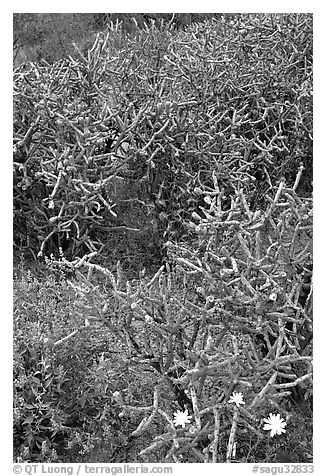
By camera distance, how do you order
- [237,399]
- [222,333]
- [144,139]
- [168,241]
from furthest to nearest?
[144,139] < [168,241] < [222,333] < [237,399]

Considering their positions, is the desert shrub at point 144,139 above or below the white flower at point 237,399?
above

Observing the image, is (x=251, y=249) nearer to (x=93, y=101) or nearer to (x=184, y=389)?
(x=184, y=389)

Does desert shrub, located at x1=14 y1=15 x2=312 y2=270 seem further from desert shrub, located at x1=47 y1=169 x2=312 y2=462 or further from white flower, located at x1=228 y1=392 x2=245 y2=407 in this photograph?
white flower, located at x1=228 y1=392 x2=245 y2=407

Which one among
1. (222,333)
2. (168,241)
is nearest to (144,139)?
(168,241)

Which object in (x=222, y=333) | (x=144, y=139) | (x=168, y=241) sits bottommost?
(x=222, y=333)

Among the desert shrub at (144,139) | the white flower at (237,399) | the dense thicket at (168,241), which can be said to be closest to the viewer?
the white flower at (237,399)

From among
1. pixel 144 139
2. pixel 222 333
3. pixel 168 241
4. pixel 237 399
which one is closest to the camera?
pixel 237 399

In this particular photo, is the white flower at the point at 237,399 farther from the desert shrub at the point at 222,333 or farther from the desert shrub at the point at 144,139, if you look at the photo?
the desert shrub at the point at 144,139

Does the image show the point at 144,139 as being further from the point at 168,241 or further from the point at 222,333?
the point at 222,333

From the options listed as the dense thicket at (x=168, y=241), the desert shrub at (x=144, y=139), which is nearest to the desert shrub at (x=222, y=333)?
the dense thicket at (x=168, y=241)

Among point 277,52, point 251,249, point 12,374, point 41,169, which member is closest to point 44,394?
point 12,374

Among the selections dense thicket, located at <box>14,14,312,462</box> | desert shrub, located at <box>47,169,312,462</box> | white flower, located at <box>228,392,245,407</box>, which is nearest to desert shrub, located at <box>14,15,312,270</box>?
dense thicket, located at <box>14,14,312,462</box>

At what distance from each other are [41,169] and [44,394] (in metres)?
1.44

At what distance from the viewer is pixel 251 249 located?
8.14 ft
